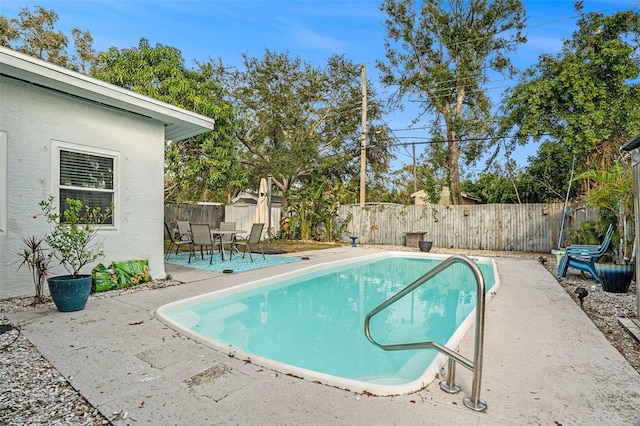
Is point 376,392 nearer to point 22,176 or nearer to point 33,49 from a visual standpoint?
point 22,176

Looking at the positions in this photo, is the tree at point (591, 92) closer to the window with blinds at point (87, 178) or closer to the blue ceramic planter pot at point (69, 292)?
the window with blinds at point (87, 178)

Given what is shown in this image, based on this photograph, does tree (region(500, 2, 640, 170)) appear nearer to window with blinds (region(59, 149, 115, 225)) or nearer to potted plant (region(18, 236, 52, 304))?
window with blinds (region(59, 149, 115, 225))

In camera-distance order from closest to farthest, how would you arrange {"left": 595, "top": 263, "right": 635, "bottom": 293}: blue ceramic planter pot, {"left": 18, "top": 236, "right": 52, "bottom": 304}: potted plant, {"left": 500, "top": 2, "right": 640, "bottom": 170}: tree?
1. {"left": 18, "top": 236, "right": 52, "bottom": 304}: potted plant
2. {"left": 595, "top": 263, "right": 635, "bottom": 293}: blue ceramic planter pot
3. {"left": 500, "top": 2, "right": 640, "bottom": 170}: tree

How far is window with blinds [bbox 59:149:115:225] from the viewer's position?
16.7ft

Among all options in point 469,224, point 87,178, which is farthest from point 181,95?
point 469,224

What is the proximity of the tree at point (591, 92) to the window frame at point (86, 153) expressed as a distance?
14.7 metres

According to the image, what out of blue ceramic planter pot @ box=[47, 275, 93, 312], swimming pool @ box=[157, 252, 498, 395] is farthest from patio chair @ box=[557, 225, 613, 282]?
blue ceramic planter pot @ box=[47, 275, 93, 312]

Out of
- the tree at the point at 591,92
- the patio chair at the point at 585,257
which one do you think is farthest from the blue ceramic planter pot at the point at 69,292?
the tree at the point at 591,92

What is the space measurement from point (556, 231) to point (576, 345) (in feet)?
33.1

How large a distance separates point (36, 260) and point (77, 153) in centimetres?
178

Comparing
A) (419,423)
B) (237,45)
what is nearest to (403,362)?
(419,423)

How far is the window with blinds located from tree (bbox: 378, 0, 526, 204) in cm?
1496

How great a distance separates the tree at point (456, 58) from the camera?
1698 cm

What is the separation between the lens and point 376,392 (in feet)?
7.37
